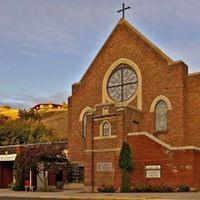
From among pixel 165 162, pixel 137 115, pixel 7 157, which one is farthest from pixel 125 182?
pixel 7 157

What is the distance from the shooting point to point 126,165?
3853 centimetres

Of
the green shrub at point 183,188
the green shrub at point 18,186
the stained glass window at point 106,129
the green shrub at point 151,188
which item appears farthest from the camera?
the green shrub at point 18,186

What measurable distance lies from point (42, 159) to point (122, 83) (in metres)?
10.7

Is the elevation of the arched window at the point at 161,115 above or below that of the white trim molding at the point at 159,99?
below

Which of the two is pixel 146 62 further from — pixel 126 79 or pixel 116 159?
pixel 116 159

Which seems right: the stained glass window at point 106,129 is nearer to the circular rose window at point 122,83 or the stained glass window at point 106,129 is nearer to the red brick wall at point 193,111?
the circular rose window at point 122,83

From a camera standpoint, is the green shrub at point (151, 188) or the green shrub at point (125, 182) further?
the green shrub at point (125, 182)

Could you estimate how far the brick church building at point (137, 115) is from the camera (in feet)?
123

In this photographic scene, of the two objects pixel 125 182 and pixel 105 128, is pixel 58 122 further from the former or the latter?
pixel 125 182

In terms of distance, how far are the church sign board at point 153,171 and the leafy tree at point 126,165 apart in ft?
4.60

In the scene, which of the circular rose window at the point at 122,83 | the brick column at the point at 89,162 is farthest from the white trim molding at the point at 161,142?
the circular rose window at the point at 122,83

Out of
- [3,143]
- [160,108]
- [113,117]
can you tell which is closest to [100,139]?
[113,117]

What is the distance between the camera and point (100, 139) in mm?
41594

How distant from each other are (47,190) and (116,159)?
7.65 metres
